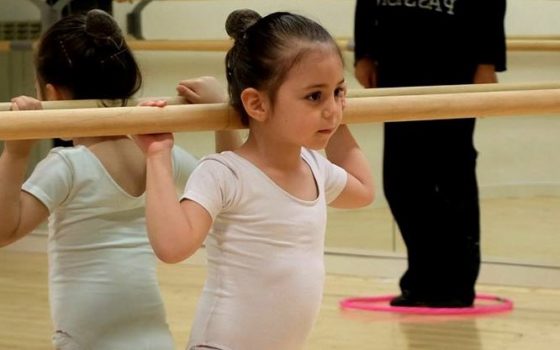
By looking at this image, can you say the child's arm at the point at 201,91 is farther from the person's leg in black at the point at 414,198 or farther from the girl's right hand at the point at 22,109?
the person's leg in black at the point at 414,198

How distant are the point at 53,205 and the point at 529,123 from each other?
2.75 meters

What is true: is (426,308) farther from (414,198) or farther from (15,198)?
(15,198)

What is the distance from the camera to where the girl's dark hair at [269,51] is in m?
1.82

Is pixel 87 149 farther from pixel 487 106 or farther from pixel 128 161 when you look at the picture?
pixel 487 106

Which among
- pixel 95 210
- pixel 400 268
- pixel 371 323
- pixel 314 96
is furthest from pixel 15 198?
pixel 400 268

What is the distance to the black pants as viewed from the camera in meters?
3.76

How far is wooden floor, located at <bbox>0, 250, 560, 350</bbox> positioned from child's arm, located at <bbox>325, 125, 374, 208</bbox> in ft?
4.42

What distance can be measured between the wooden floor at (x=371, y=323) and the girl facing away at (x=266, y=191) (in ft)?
5.12

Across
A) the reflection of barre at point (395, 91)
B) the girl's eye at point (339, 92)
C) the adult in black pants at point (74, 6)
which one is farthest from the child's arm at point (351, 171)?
the adult in black pants at point (74, 6)

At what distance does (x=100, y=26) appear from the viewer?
209 centimetres

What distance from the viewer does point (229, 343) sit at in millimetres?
1843

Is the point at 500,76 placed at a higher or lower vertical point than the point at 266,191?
lower

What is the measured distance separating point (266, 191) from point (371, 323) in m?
1.89

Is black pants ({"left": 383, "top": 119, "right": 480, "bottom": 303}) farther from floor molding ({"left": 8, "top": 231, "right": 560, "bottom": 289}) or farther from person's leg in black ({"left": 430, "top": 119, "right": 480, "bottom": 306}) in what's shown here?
floor molding ({"left": 8, "top": 231, "right": 560, "bottom": 289})
